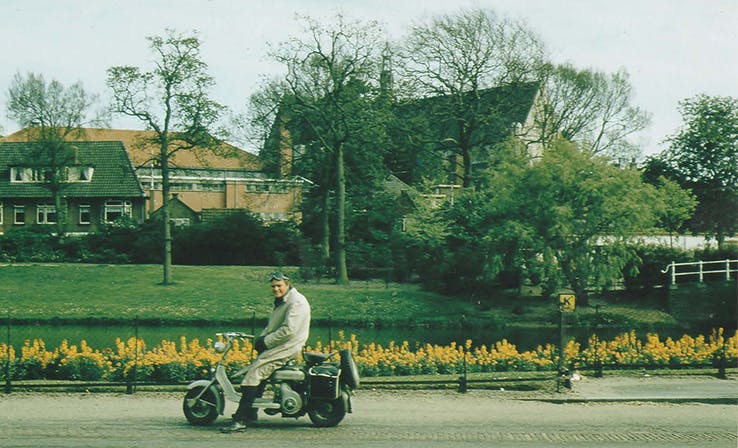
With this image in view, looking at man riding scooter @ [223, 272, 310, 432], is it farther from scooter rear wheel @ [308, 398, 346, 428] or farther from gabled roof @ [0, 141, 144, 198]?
gabled roof @ [0, 141, 144, 198]

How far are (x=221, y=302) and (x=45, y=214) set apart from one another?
1320 inches

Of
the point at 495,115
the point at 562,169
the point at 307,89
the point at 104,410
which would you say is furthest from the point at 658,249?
the point at 104,410

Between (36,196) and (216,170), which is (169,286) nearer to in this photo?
(36,196)

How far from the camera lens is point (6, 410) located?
1189 centimetres

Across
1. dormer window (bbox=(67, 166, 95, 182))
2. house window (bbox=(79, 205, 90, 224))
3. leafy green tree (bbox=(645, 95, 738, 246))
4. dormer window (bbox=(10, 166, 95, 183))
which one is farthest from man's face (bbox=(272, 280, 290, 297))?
house window (bbox=(79, 205, 90, 224))

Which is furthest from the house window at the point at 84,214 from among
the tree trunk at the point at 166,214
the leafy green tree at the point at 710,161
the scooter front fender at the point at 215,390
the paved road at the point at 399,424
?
the scooter front fender at the point at 215,390

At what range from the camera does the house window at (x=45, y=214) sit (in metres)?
69.5

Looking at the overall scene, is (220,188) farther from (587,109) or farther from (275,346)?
(275,346)

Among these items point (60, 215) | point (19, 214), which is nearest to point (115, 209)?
point (60, 215)

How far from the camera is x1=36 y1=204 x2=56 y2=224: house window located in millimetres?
69500

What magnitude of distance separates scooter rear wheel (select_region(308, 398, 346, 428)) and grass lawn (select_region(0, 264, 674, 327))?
2546 cm

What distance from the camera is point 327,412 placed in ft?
35.5

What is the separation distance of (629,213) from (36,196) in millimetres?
48209

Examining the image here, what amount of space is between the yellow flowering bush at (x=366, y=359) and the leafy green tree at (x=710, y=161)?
37.9 metres
